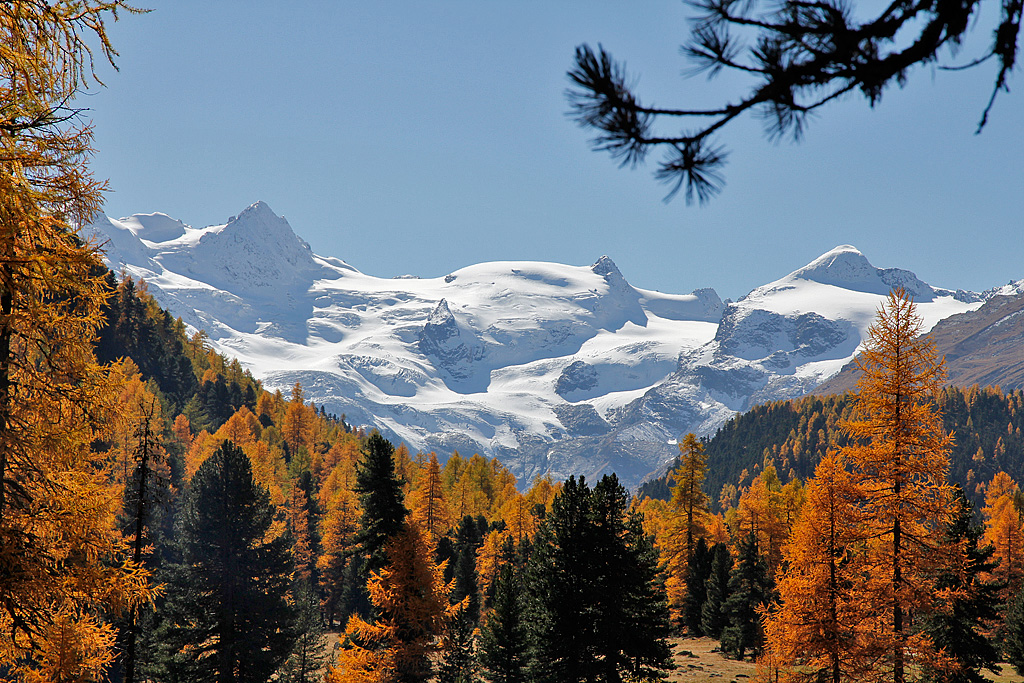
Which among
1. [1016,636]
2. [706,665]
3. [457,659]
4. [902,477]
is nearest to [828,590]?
[902,477]

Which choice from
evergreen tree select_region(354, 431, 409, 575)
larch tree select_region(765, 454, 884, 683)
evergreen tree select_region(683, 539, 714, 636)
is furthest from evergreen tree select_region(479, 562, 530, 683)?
evergreen tree select_region(683, 539, 714, 636)

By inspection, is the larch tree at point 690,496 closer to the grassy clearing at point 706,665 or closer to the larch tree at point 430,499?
the grassy clearing at point 706,665

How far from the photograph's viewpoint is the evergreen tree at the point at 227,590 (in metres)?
27.9

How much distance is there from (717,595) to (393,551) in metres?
28.0

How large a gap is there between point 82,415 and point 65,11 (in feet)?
17.0

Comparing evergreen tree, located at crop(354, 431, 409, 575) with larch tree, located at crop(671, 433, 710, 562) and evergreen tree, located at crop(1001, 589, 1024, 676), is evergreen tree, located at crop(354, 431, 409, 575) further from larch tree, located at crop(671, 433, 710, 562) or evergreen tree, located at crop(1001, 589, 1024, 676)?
evergreen tree, located at crop(1001, 589, 1024, 676)

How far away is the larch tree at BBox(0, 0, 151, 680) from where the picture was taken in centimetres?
798

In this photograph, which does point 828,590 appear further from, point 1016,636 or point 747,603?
point 747,603

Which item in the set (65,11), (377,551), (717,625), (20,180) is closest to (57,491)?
(20,180)

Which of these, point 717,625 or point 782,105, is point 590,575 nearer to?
point 782,105

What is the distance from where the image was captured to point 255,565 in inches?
1219

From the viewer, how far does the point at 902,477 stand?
737 inches

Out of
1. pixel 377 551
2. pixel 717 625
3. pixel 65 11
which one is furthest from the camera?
pixel 717 625

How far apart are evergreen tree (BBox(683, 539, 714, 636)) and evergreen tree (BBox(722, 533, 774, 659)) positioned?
689 centimetres
